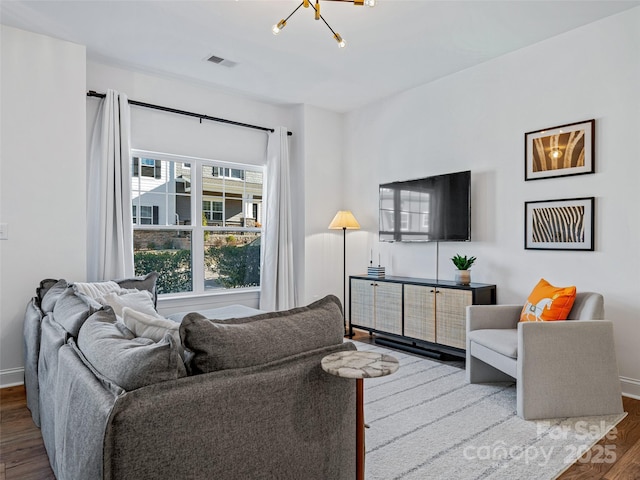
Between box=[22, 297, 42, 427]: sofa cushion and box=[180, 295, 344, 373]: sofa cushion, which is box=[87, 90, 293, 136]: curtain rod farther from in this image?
box=[180, 295, 344, 373]: sofa cushion

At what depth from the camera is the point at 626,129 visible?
3027 millimetres

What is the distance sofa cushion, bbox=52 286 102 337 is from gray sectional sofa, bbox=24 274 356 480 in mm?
13

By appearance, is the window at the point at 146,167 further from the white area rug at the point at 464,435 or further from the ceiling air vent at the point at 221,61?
the white area rug at the point at 464,435

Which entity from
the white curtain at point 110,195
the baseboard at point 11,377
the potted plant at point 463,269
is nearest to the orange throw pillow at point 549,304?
the potted plant at point 463,269

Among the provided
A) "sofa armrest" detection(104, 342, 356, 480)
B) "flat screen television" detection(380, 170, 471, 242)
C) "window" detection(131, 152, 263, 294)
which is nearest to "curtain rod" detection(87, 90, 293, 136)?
"window" detection(131, 152, 263, 294)

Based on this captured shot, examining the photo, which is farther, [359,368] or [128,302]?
[128,302]

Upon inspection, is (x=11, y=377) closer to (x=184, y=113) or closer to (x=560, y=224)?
(x=184, y=113)

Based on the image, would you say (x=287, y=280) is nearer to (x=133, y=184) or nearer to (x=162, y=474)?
(x=133, y=184)

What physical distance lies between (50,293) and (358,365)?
2.39 meters

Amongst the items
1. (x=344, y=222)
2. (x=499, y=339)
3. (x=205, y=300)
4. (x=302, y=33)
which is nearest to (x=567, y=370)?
(x=499, y=339)

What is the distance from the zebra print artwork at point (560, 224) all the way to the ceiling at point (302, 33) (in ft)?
4.62

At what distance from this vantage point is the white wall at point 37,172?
10.6 feet

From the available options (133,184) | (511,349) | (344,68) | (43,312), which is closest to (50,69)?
(133,184)

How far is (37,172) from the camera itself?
131 inches
